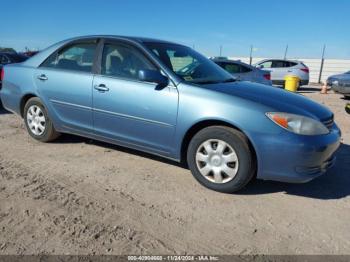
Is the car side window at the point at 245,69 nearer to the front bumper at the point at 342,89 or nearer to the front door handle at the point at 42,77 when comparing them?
the front bumper at the point at 342,89

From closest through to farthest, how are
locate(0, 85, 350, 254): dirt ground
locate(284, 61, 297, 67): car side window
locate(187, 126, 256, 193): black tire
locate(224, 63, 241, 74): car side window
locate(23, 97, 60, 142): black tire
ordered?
1. locate(0, 85, 350, 254): dirt ground
2. locate(187, 126, 256, 193): black tire
3. locate(23, 97, 60, 142): black tire
4. locate(224, 63, 241, 74): car side window
5. locate(284, 61, 297, 67): car side window

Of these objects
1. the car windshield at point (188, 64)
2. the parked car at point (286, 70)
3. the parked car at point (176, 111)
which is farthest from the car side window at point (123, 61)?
the parked car at point (286, 70)

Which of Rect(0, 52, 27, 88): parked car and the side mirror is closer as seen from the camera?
the side mirror

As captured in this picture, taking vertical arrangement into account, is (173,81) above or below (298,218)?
above

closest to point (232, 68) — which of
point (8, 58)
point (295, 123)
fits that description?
point (8, 58)

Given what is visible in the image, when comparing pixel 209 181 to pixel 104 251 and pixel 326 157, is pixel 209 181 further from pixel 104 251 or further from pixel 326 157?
pixel 104 251

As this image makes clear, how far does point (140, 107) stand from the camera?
4.41 m

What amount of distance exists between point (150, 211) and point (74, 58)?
8.87 ft

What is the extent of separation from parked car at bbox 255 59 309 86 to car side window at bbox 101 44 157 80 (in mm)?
15067

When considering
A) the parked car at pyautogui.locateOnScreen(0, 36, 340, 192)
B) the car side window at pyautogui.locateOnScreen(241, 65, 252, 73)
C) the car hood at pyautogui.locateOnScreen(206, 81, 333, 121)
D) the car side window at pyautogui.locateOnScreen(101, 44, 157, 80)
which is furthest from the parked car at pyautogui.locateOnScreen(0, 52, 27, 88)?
the car hood at pyautogui.locateOnScreen(206, 81, 333, 121)

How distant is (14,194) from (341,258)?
9.88 ft

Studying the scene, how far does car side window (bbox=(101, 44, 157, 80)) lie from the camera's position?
4.61 meters

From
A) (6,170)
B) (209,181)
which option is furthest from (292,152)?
(6,170)

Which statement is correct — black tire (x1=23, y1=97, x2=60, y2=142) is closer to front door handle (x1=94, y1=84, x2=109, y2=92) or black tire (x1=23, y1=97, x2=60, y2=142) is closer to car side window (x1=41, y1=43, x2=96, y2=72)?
car side window (x1=41, y1=43, x2=96, y2=72)
